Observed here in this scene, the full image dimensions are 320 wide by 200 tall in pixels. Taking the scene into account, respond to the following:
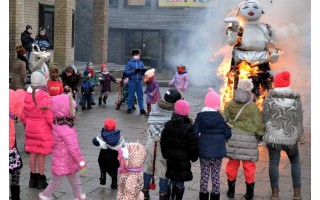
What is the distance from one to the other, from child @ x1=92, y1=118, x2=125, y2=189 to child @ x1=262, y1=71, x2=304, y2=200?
2.13 metres

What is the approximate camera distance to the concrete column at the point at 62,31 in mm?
18141

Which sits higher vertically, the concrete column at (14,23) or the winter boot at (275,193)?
the concrete column at (14,23)

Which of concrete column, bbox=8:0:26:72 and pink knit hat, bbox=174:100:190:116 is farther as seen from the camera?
concrete column, bbox=8:0:26:72

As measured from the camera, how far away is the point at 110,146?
292 inches

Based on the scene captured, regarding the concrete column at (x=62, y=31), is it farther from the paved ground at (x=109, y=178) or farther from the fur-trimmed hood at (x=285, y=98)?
the fur-trimmed hood at (x=285, y=98)

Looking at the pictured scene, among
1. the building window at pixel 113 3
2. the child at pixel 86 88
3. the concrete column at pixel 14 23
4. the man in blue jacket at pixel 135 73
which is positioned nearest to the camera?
the man in blue jacket at pixel 135 73

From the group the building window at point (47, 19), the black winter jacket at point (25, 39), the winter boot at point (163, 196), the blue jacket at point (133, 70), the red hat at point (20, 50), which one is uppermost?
the building window at point (47, 19)

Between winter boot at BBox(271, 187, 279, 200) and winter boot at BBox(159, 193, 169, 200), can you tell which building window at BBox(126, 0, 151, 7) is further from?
winter boot at BBox(159, 193, 169, 200)

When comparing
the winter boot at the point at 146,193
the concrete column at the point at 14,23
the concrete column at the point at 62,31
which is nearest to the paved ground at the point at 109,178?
the winter boot at the point at 146,193

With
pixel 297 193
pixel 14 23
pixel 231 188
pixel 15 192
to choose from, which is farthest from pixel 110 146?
pixel 14 23

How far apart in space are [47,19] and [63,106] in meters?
13.5

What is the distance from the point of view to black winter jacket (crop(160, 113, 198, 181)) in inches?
251

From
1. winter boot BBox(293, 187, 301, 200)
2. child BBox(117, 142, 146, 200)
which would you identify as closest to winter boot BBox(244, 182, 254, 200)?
winter boot BBox(293, 187, 301, 200)

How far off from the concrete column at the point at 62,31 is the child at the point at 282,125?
12.2m
